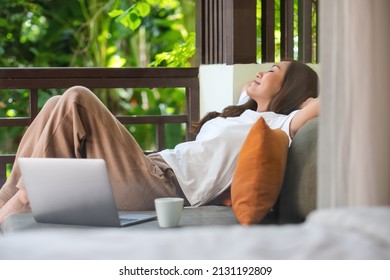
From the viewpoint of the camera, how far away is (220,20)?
201 cm

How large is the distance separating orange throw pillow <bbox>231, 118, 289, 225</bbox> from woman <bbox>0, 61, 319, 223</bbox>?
3.7 inches

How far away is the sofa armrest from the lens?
1356mm

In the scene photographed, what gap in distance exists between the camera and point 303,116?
5.13 ft

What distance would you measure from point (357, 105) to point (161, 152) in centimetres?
73

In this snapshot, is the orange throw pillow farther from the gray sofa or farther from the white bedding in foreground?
the white bedding in foreground

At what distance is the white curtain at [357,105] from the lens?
Answer: 3.49 feet

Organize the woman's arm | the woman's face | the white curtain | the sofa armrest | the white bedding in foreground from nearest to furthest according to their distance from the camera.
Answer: the white bedding in foreground, the white curtain, the sofa armrest, the woman's arm, the woman's face

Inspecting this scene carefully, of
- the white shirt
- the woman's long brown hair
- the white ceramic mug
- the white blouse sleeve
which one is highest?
the woman's long brown hair

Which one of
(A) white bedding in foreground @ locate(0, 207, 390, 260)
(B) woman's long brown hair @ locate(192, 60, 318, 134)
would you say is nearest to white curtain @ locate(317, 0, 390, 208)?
(A) white bedding in foreground @ locate(0, 207, 390, 260)

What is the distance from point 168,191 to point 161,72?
321 mm

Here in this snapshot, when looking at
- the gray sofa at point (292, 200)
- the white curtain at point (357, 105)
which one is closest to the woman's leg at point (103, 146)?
the gray sofa at point (292, 200)

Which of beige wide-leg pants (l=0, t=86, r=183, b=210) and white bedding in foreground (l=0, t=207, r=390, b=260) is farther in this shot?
beige wide-leg pants (l=0, t=86, r=183, b=210)

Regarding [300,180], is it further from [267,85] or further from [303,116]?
[267,85]

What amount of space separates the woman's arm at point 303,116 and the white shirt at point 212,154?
14mm
